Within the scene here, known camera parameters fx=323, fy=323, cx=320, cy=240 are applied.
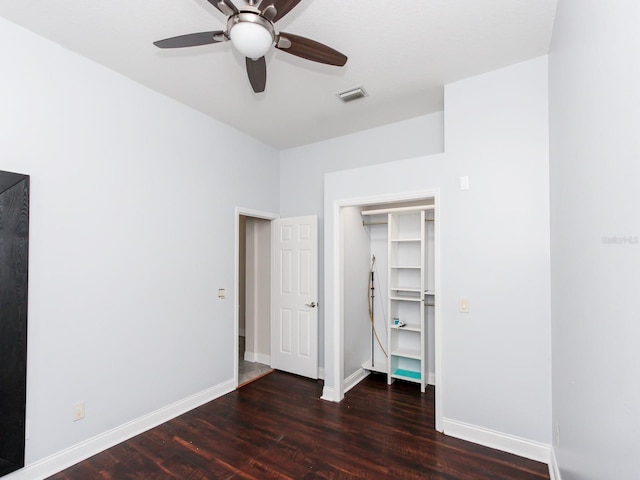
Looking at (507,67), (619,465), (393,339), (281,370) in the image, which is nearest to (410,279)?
(393,339)

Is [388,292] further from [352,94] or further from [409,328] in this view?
[352,94]

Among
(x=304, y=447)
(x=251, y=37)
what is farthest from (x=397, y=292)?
(x=251, y=37)

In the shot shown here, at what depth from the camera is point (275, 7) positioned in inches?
64.4

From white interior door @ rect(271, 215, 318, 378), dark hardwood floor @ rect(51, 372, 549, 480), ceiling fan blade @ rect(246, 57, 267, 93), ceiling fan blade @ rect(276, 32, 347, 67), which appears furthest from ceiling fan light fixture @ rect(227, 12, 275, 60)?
dark hardwood floor @ rect(51, 372, 549, 480)

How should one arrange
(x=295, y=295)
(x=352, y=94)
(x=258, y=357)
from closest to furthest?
1. (x=352, y=94)
2. (x=295, y=295)
3. (x=258, y=357)

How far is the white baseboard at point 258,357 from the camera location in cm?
462

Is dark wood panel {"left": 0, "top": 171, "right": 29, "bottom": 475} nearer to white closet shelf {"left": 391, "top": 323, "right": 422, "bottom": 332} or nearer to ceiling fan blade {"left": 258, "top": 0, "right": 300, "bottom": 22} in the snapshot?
ceiling fan blade {"left": 258, "top": 0, "right": 300, "bottom": 22}

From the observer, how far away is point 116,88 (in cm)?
274

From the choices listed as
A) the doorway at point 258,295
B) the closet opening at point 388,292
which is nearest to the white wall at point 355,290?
the closet opening at point 388,292

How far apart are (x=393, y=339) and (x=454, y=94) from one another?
2765 millimetres

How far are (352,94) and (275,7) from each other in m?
1.59

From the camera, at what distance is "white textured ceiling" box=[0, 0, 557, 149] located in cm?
205

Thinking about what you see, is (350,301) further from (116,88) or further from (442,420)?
(116,88)

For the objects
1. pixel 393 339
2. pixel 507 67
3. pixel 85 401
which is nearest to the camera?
pixel 85 401
